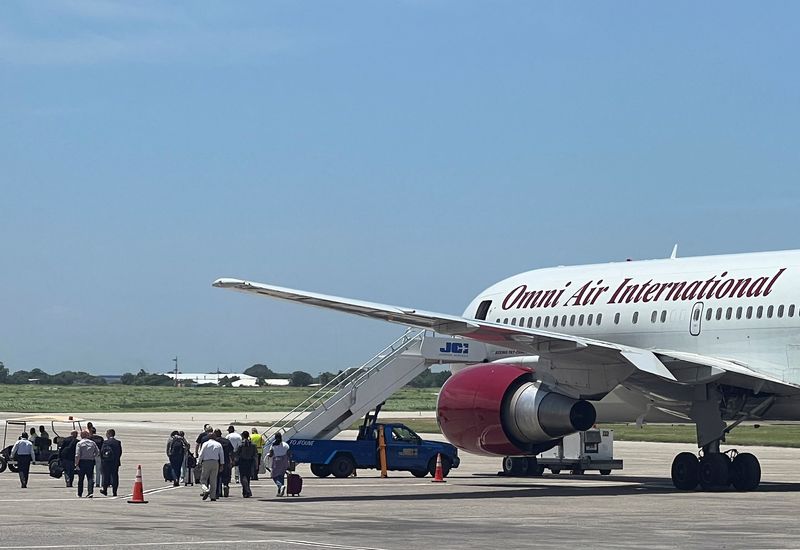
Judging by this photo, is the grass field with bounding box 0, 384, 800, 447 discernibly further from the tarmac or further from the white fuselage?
the tarmac

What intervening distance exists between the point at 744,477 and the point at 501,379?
5403mm

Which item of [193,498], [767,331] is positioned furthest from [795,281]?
[193,498]

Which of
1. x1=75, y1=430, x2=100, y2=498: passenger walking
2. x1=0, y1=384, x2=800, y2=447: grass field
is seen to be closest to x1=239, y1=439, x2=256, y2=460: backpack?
x1=75, y1=430, x2=100, y2=498: passenger walking

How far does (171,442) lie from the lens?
35.6 metres

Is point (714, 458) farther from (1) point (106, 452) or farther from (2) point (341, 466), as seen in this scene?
(1) point (106, 452)

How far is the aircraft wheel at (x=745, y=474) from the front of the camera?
31531 millimetres

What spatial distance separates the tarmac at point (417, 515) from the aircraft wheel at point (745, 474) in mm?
358

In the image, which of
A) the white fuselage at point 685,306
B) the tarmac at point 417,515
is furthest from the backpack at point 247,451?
the white fuselage at point 685,306

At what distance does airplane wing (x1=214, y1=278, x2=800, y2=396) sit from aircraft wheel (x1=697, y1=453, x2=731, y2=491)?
1.80m

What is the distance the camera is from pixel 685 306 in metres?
31.6

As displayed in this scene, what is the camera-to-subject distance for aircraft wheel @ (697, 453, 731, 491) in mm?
30844

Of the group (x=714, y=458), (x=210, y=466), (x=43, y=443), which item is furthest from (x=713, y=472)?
(x=43, y=443)

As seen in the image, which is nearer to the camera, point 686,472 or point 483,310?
point 686,472

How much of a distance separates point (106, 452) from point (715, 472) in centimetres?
1226
